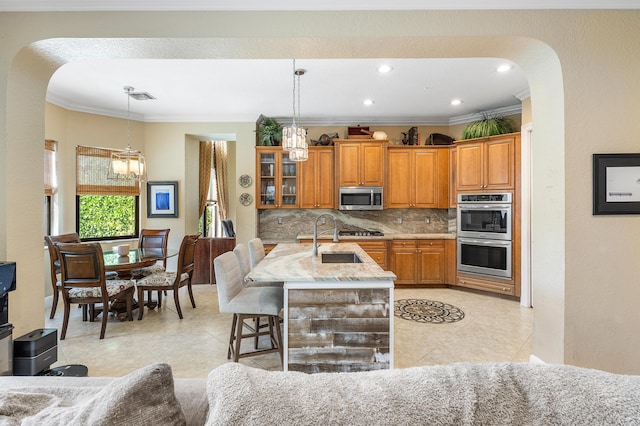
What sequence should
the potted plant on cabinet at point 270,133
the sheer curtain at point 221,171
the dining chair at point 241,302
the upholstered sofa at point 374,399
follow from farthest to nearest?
the sheer curtain at point 221,171, the potted plant on cabinet at point 270,133, the dining chair at point 241,302, the upholstered sofa at point 374,399

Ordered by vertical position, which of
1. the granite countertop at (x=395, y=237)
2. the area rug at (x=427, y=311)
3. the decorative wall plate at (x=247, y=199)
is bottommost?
the area rug at (x=427, y=311)

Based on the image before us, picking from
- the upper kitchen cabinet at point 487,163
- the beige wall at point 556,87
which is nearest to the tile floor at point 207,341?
the beige wall at point 556,87

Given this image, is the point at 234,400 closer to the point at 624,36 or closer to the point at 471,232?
the point at 624,36

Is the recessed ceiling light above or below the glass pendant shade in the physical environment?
above

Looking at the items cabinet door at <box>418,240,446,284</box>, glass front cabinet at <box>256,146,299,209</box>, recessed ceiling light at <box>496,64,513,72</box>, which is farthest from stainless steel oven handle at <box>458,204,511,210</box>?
glass front cabinet at <box>256,146,299,209</box>

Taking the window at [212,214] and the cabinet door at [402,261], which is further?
the window at [212,214]

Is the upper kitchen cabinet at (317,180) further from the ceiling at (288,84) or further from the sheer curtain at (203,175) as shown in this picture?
the sheer curtain at (203,175)

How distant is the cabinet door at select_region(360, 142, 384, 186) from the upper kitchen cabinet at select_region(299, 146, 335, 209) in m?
0.53

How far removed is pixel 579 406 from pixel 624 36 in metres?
2.60

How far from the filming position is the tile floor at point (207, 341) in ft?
8.88

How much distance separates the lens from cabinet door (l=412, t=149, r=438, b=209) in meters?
5.26

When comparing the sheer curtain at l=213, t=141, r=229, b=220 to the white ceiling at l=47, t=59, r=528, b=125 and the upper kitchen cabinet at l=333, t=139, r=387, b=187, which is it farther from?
the upper kitchen cabinet at l=333, t=139, r=387, b=187

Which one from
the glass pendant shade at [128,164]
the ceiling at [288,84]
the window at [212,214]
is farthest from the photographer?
the window at [212,214]

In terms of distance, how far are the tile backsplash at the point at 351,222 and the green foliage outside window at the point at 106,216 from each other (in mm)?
2184
